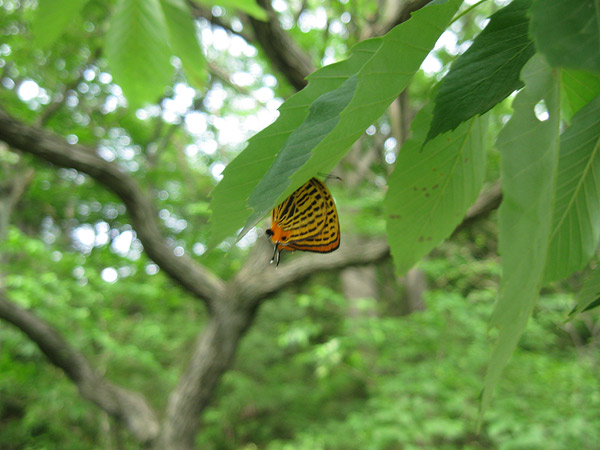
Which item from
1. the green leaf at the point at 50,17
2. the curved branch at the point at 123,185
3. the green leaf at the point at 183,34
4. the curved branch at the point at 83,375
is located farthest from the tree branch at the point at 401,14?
the curved branch at the point at 83,375

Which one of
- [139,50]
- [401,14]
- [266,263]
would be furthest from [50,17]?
[266,263]

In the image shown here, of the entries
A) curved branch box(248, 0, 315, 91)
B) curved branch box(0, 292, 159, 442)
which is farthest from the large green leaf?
curved branch box(0, 292, 159, 442)

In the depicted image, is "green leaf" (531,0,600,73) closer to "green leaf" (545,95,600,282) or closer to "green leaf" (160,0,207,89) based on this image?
"green leaf" (545,95,600,282)

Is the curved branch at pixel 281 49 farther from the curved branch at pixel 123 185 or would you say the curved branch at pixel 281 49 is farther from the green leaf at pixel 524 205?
the green leaf at pixel 524 205

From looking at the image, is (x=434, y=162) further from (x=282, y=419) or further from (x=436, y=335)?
(x=282, y=419)

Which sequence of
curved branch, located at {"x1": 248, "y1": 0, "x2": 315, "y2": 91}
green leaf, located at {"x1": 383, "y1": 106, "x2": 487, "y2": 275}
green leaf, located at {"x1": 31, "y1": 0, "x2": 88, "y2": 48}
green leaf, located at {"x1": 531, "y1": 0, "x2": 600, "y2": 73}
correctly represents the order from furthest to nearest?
curved branch, located at {"x1": 248, "y1": 0, "x2": 315, "y2": 91}
green leaf, located at {"x1": 31, "y1": 0, "x2": 88, "y2": 48}
green leaf, located at {"x1": 383, "y1": 106, "x2": 487, "y2": 275}
green leaf, located at {"x1": 531, "y1": 0, "x2": 600, "y2": 73}

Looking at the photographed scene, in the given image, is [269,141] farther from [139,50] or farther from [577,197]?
[139,50]

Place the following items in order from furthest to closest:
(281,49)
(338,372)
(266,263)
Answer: (338,372) → (266,263) → (281,49)
